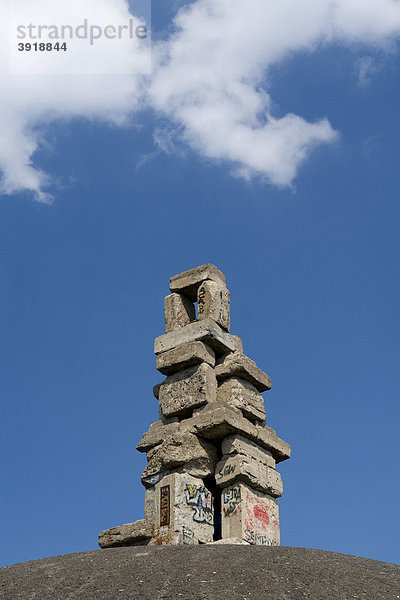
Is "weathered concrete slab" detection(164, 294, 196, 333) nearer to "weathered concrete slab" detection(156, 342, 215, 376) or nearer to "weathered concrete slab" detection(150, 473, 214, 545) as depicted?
"weathered concrete slab" detection(156, 342, 215, 376)

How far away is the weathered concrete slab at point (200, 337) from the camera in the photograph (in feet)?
49.1

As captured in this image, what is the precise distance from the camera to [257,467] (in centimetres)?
1420

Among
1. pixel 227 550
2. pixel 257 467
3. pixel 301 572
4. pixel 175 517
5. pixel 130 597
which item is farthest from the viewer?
pixel 257 467

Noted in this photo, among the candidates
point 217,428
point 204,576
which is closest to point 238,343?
point 217,428

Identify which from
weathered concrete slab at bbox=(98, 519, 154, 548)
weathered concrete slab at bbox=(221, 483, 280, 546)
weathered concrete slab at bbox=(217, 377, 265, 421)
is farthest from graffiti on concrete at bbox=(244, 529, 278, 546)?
weathered concrete slab at bbox=(217, 377, 265, 421)

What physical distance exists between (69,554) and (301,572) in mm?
3639

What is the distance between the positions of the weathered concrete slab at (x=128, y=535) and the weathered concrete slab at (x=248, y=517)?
1370 millimetres

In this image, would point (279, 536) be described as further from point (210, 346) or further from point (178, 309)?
point (178, 309)

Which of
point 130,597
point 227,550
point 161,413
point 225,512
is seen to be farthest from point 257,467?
point 130,597

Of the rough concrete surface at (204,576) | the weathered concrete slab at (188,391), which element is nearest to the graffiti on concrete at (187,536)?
the rough concrete surface at (204,576)

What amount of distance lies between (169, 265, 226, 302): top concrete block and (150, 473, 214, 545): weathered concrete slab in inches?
162

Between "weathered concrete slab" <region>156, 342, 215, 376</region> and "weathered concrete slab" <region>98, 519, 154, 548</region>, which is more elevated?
"weathered concrete slab" <region>156, 342, 215, 376</region>

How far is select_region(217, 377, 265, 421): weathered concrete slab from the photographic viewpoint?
48.0 feet

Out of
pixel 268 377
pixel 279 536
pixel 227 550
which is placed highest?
pixel 268 377
